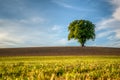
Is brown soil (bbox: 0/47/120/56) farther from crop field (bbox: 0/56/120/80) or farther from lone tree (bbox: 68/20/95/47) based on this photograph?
crop field (bbox: 0/56/120/80)

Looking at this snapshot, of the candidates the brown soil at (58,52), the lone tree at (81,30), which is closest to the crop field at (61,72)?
the brown soil at (58,52)

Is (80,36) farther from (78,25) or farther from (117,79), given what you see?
(117,79)

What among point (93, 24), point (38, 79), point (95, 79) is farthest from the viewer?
point (93, 24)

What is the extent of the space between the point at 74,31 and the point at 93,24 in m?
8.71

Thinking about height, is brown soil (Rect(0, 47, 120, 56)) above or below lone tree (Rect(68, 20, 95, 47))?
below

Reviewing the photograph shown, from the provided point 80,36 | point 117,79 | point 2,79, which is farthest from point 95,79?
point 80,36

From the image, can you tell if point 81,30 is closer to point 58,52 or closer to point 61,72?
point 58,52

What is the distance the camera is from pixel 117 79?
346 inches

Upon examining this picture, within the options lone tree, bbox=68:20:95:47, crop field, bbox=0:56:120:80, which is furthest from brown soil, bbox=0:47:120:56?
crop field, bbox=0:56:120:80

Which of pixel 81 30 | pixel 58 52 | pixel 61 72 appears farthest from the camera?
pixel 81 30

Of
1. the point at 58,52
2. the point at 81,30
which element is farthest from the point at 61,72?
the point at 81,30

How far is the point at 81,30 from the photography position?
69.2 meters

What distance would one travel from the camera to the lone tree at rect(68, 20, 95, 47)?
69.1m

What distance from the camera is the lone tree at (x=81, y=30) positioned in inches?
2721
